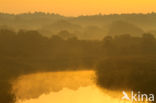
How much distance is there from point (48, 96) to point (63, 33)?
4766cm

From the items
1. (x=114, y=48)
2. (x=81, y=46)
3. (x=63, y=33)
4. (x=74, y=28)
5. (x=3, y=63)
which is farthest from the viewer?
(x=74, y=28)

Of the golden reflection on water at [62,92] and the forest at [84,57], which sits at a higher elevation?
the forest at [84,57]

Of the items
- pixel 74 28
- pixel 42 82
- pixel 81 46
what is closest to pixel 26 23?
pixel 74 28

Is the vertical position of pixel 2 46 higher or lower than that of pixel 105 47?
lower

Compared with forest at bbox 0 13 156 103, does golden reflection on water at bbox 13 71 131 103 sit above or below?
below

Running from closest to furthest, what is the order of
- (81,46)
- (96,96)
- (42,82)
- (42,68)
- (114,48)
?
(96,96) < (42,82) < (42,68) < (114,48) < (81,46)

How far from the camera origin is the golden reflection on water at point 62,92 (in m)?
22.8

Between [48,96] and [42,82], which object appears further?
[42,82]

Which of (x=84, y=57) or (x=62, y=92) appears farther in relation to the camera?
(x=84, y=57)

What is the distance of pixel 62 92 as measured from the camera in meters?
26.3

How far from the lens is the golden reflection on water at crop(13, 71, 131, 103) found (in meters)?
22.8

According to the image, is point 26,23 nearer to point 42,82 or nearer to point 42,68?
point 42,68

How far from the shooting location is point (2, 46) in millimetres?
46031

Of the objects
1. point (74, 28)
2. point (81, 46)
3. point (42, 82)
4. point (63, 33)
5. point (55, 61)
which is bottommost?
point (42, 82)
